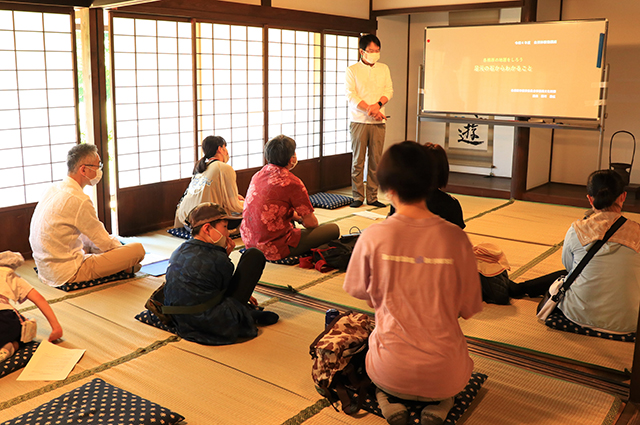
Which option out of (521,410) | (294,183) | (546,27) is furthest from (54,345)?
(546,27)

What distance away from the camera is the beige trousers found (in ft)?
13.2

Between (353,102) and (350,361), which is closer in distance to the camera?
(350,361)

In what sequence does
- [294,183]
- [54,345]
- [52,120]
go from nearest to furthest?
[54,345], [294,183], [52,120]

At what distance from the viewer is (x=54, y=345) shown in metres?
3.06

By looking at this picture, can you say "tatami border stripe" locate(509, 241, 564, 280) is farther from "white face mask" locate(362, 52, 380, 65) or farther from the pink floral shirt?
"white face mask" locate(362, 52, 380, 65)

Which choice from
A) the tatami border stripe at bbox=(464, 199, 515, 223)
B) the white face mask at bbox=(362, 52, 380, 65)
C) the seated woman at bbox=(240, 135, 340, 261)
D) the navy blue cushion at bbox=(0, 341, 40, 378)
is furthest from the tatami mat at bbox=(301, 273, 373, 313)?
the white face mask at bbox=(362, 52, 380, 65)

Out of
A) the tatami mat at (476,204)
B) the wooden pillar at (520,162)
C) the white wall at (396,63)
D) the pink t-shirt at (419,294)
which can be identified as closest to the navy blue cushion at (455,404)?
the pink t-shirt at (419,294)

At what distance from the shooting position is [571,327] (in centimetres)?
336

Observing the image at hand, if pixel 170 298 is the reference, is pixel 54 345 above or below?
below

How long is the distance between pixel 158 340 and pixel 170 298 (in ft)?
0.84

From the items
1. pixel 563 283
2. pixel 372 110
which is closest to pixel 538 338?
pixel 563 283

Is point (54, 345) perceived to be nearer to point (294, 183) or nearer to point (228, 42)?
point (294, 183)

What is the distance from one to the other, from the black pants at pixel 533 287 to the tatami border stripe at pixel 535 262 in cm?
31

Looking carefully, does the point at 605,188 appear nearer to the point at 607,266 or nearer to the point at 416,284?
the point at 607,266
